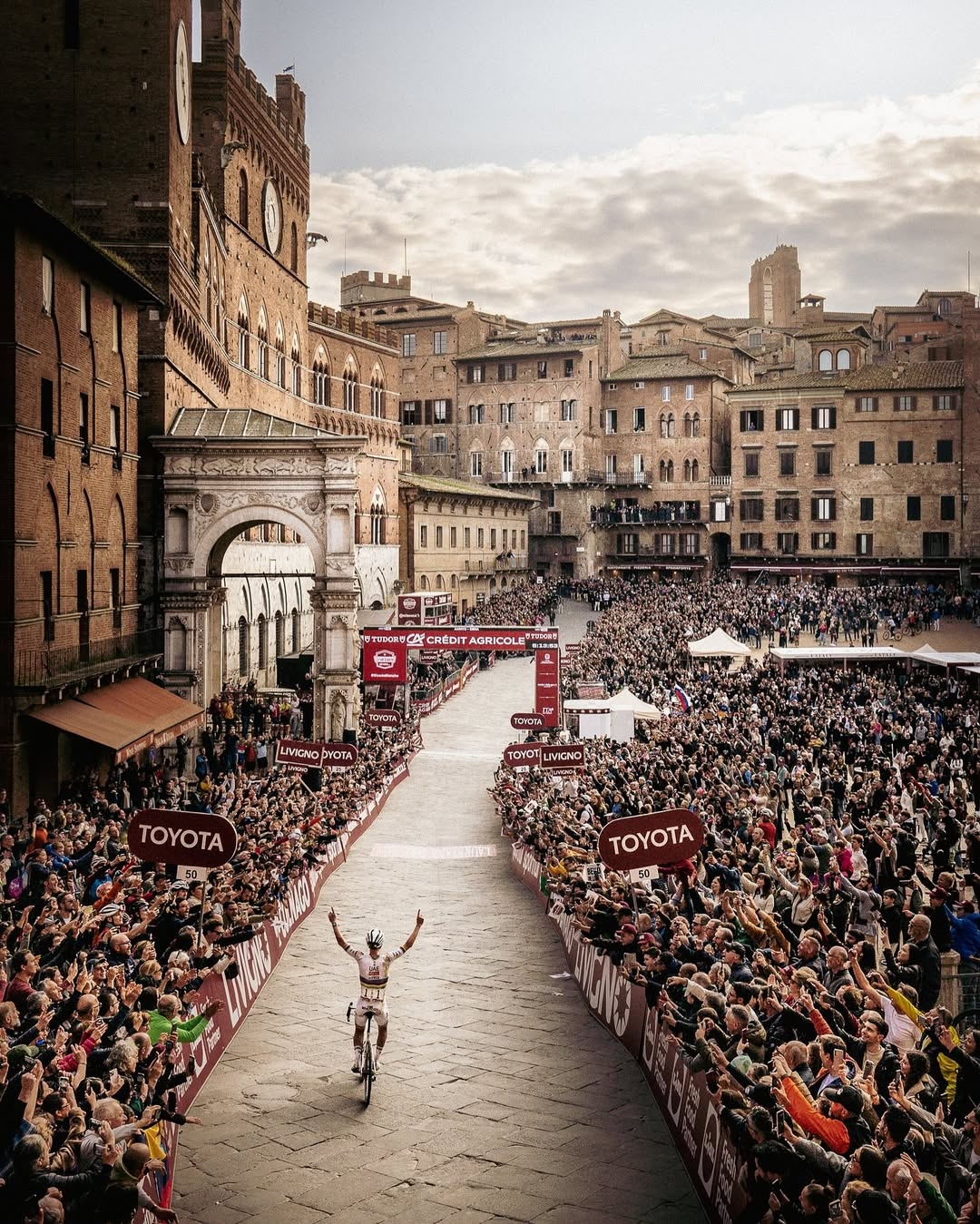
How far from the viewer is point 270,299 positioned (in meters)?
50.8

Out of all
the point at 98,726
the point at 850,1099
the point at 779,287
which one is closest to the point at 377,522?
the point at 98,726

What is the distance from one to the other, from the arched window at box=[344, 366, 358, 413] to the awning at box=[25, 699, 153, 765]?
38829 mm

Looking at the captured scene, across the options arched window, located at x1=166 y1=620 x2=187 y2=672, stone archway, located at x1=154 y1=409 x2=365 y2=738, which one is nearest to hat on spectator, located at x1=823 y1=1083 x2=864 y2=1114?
stone archway, located at x1=154 y1=409 x2=365 y2=738

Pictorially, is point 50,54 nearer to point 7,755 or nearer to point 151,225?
point 151,225

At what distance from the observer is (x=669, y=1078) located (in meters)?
11.6

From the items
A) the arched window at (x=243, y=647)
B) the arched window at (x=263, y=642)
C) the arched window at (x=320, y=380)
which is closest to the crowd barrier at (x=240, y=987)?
the arched window at (x=243, y=647)

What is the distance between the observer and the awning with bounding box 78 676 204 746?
25.0 metres

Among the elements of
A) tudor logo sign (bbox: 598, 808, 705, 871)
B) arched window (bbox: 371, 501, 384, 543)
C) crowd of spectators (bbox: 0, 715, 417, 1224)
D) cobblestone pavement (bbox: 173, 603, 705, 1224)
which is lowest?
cobblestone pavement (bbox: 173, 603, 705, 1224)

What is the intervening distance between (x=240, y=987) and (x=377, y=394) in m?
52.6

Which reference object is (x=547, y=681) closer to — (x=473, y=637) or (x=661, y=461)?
(x=473, y=637)

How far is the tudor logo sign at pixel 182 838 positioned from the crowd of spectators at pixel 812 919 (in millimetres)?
4351

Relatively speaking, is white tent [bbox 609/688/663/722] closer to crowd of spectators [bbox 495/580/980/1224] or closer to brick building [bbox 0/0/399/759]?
crowd of spectators [bbox 495/580/980/1224]

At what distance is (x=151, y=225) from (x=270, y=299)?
61.7ft

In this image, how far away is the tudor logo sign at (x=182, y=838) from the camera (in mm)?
14234
